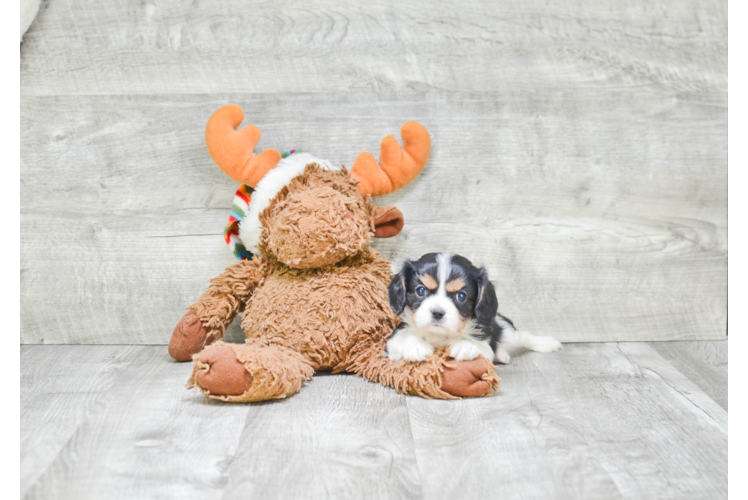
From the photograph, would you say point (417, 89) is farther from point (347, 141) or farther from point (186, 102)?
point (186, 102)

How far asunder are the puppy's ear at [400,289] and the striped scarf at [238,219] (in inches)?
18.5

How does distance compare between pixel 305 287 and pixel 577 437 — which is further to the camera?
pixel 305 287

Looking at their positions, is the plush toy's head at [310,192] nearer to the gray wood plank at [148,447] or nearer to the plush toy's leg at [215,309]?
the plush toy's leg at [215,309]

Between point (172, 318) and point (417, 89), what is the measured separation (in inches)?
37.6

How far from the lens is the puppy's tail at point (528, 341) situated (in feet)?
6.01

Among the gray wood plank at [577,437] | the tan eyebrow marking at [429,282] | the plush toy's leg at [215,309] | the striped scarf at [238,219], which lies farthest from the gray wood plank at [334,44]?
the gray wood plank at [577,437]

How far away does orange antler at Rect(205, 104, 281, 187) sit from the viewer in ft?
5.76

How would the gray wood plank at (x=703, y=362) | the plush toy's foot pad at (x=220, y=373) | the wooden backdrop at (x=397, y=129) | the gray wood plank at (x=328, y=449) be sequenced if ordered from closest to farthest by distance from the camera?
1. the gray wood plank at (x=328, y=449)
2. the plush toy's foot pad at (x=220, y=373)
3. the gray wood plank at (x=703, y=362)
4. the wooden backdrop at (x=397, y=129)

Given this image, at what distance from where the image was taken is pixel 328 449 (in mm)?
1270

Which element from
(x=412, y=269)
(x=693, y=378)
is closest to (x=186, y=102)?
(x=412, y=269)

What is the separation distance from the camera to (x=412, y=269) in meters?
1.57

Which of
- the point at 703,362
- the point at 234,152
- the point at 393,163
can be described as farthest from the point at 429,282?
the point at 703,362

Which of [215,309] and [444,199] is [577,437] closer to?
[444,199]

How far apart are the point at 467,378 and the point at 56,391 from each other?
956 mm
